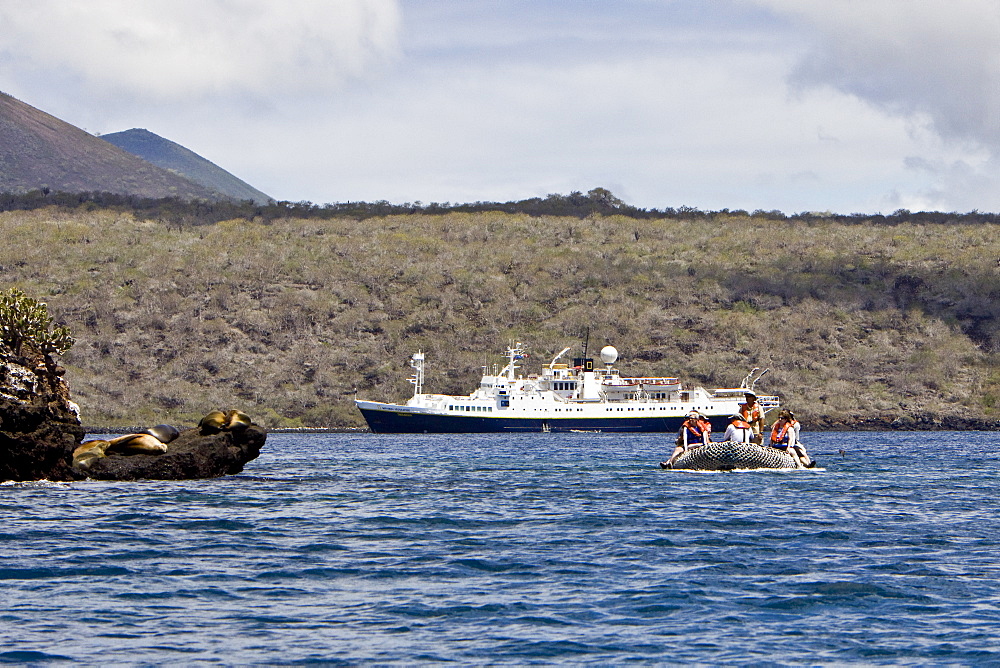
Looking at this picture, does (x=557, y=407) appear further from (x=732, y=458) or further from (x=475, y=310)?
(x=732, y=458)

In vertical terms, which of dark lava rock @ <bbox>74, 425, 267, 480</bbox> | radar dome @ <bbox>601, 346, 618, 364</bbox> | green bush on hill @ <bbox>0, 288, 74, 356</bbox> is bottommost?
dark lava rock @ <bbox>74, 425, 267, 480</bbox>

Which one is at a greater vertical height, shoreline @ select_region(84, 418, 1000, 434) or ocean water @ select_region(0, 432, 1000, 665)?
shoreline @ select_region(84, 418, 1000, 434)

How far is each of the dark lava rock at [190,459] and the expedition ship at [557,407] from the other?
6057 centimetres

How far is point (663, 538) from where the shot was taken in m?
25.3

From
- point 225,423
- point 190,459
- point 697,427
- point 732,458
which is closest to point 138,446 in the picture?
point 190,459

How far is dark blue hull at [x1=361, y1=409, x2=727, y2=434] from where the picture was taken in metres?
102

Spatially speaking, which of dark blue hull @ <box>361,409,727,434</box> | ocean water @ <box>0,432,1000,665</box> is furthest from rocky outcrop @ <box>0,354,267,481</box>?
dark blue hull @ <box>361,409,727,434</box>

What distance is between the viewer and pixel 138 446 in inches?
1588

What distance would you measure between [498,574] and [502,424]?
271 feet

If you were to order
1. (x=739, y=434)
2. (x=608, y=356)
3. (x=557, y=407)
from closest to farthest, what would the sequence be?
(x=739, y=434) → (x=557, y=407) → (x=608, y=356)

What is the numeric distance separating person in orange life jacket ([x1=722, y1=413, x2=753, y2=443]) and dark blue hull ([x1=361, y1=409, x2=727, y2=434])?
55.1 metres

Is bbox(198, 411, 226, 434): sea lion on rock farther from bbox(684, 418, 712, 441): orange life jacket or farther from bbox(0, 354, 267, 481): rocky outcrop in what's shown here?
bbox(684, 418, 712, 441): orange life jacket

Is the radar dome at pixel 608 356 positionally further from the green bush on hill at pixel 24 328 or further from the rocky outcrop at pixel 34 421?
the rocky outcrop at pixel 34 421

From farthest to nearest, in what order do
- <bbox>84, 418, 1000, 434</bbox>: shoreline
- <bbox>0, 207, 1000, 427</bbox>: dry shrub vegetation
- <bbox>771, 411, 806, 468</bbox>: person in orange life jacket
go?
<bbox>0, 207, 1000, 427</bbox>: dry shrub vegetation, <bbox>84, 418, 1000, 434</bbox>: shoreline, <bbox>771, 411, 806, 468</bbox>: person in orange life jacket
